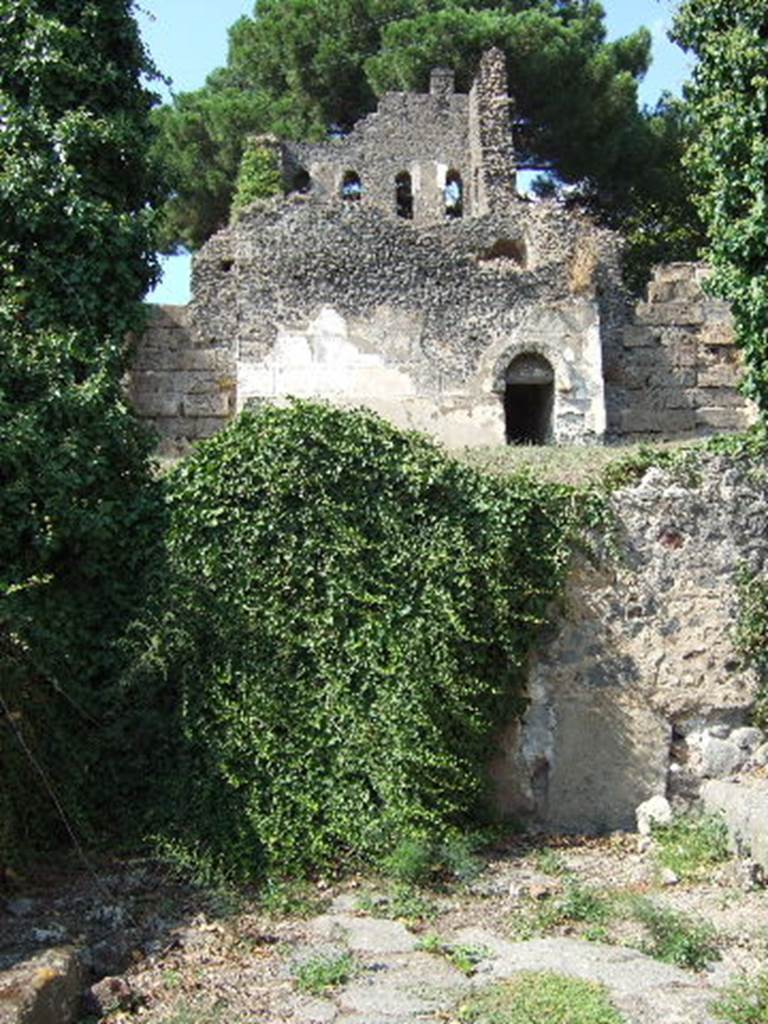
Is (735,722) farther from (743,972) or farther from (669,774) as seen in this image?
Result: (743,972)

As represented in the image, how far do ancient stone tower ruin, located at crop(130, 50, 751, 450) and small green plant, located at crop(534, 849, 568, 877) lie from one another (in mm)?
8173

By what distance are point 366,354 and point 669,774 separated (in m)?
8.31

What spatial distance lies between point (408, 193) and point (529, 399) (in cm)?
1430

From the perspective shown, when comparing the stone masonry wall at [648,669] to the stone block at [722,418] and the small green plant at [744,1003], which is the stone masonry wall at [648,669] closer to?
the small green plant at [744,1003]

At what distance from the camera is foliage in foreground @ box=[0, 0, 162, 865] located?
26.4 ft

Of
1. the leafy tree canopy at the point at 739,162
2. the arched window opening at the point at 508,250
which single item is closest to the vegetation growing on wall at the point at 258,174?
the arched window opening at the point at 508,250

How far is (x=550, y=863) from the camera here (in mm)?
7902

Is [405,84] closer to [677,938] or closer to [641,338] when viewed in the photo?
[641,338]

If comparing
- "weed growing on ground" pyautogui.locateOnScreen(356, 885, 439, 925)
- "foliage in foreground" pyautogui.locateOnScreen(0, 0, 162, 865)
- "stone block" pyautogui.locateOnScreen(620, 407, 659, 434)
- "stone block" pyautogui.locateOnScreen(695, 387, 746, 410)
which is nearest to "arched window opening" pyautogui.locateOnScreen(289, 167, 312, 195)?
"stone block" pyautogui.locateOnScreen(620, 407, 659, 434)

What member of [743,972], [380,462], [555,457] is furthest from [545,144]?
[743,972]

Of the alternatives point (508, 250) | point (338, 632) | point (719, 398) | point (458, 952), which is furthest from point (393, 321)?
point (458, 952)

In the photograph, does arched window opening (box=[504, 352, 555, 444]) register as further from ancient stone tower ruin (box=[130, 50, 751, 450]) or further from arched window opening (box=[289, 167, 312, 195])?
arched window opening (box=[289, 167, 312, 195])

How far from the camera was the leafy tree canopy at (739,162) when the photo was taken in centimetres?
1010

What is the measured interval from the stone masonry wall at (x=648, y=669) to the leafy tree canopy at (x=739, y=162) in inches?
56.6
